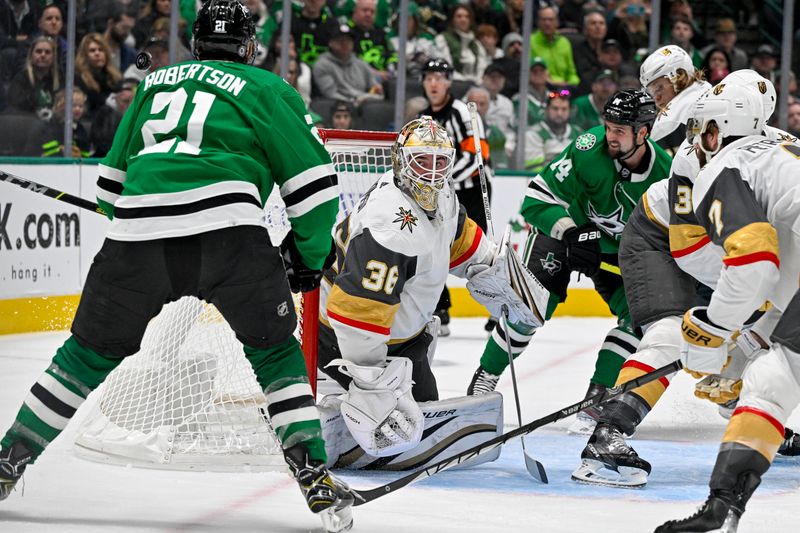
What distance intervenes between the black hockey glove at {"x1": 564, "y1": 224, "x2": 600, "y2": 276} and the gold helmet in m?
1.05

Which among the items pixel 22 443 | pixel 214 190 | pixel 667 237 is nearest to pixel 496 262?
pixel 667 237

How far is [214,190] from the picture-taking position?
269cm

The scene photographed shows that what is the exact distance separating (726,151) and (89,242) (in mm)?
4003

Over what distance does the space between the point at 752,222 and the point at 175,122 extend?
119cm

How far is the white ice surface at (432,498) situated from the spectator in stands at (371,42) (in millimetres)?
3492

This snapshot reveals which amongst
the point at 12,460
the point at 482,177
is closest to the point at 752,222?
the point at 482,177

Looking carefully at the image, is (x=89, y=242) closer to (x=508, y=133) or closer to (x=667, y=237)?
(x=508, y=133)

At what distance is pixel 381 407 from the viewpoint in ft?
10.4

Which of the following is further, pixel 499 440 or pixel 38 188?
pixel 38 188

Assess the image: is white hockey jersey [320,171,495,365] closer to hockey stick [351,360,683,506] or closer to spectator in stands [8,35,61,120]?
hockey stick [351,360,683,506]

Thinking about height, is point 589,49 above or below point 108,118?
above

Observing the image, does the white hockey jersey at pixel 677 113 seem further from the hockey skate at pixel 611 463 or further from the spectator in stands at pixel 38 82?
the spectator in stands at pixel 38 82

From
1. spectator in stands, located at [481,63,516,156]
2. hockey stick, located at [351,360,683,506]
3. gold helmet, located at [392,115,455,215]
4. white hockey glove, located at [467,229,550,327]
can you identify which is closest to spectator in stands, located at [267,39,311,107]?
spectator in stands, located at [481,63,516,156]

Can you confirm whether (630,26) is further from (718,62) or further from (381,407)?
(381,407)
